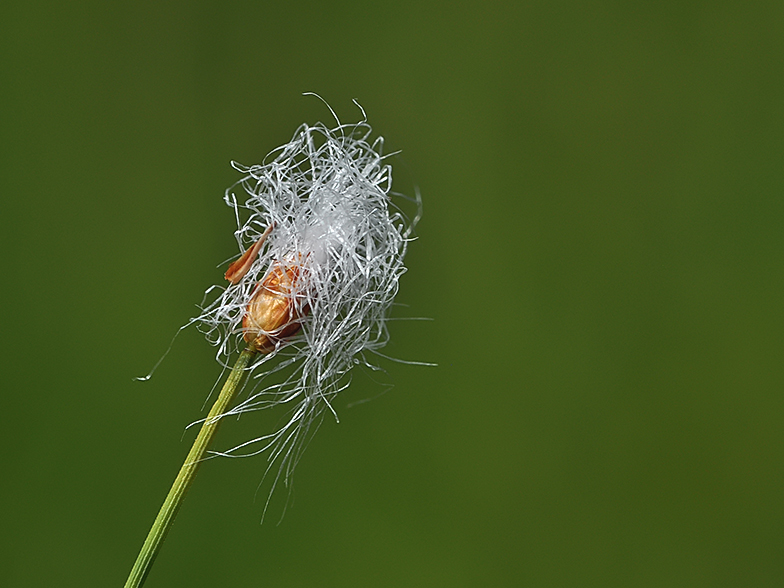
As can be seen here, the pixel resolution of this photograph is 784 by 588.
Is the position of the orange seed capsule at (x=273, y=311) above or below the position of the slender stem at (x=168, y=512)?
above

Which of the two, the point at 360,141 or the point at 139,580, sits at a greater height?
the point at 360,141

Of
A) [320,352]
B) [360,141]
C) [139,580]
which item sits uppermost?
[360,141]

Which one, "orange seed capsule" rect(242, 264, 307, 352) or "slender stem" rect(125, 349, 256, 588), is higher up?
"orange seed capsule" rect(242, 264, 307, 352)

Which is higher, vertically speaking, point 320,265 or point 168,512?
point 320,265

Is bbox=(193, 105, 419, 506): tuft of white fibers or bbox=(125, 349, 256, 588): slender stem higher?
bbox=(193, 105, 419, 506): tuft of white fibers

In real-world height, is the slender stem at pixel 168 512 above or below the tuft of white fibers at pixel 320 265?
below

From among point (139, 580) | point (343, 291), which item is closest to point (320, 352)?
point (343, 291)

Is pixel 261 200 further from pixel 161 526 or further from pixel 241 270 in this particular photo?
pixel 161 526

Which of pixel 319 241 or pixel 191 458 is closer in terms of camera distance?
pixel 191 458
